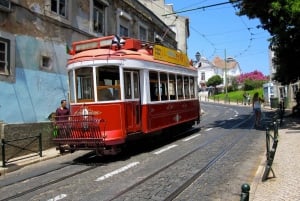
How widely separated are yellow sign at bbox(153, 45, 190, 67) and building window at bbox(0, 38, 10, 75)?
4.84 metres

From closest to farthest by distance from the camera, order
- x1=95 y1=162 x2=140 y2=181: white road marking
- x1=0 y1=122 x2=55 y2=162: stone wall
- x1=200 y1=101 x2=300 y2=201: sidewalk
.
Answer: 1. x1=200 y1=101 x2=300 y2=201: sidewalk
2. x1=95 y1=162 x2=140 y2=181: white road marking
3. x1=0 y1=122 x2=55 y2=162: stone wall

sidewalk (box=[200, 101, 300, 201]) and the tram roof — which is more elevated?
the tram roof

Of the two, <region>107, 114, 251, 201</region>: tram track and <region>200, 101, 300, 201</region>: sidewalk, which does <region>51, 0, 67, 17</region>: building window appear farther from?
<region>200, 101, 300, 201</region>: sidewalk

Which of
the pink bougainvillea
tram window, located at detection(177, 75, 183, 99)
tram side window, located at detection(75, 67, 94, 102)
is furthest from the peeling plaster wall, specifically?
the pink bougainvillea

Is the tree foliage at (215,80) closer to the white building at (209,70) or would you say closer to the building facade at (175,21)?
the white building at (209,70)

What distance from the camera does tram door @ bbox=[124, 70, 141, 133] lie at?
42.6ft

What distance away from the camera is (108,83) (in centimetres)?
1284

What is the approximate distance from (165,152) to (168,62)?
3.70m

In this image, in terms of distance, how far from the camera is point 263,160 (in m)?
11.6

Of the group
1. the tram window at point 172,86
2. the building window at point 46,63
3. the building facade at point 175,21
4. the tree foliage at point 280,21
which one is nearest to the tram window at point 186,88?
the tram window at point 172,86

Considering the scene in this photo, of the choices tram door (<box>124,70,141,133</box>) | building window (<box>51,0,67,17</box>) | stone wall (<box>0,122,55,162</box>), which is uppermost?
building window (<box>51,0,67,17</box>)

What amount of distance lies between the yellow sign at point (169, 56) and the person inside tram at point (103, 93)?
2715 mm

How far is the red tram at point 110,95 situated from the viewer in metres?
12.5

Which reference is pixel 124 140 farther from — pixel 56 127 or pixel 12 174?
pixel 12 174
